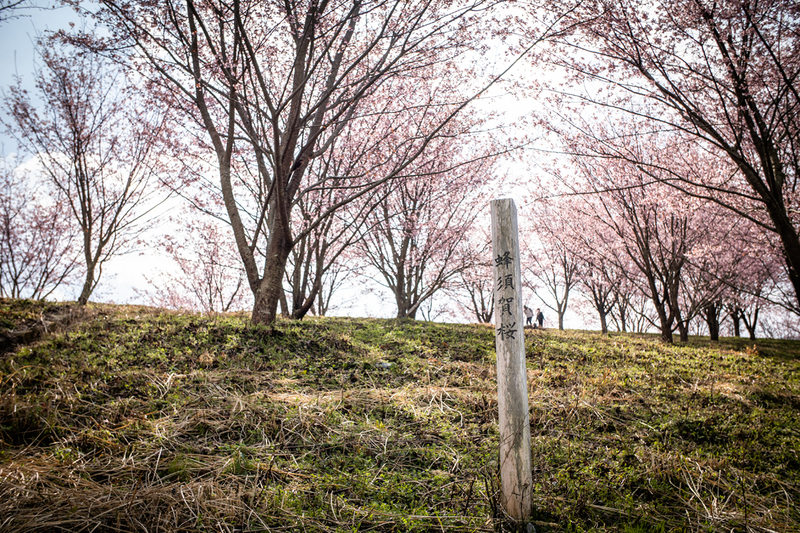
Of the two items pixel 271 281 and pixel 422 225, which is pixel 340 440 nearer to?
pixel 271 281

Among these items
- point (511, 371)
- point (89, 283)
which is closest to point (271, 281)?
point (511, 371)

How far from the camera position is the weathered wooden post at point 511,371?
260 centimetres

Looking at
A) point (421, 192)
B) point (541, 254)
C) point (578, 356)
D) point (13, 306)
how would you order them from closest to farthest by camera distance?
1. point (13, 306)
2. point (578, 356)
3. point (421, 192)
4. point (541, 254)

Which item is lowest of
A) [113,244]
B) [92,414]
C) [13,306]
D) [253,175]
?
[92,414]

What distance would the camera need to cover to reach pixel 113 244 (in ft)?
38.0

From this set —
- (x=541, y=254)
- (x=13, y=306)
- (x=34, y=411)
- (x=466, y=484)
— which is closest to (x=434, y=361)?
(x=466, y=484)

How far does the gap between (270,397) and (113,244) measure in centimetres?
1037

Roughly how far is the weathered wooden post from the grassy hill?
0.18m

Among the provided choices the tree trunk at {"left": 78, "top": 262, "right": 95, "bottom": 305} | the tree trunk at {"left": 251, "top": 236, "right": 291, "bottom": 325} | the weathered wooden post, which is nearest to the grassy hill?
the weathered wooden post

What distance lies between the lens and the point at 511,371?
2.70 meters

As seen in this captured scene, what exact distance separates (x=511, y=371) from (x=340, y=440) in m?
1.76

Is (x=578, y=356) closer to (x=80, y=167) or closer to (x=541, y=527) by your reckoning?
(x=541, y=527)

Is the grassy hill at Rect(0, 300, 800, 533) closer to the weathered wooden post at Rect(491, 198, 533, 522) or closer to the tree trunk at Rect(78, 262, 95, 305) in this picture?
the weathered wooden post at Rect(491, 198, 533, 522)

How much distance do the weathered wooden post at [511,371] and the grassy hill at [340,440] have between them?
0.58 ft
